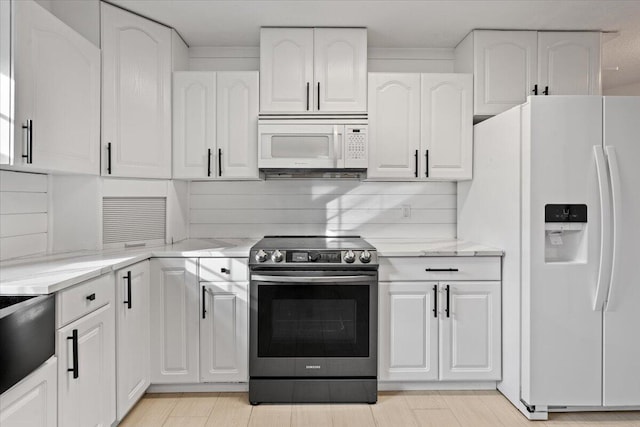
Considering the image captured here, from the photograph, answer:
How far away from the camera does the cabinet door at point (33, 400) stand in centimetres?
145

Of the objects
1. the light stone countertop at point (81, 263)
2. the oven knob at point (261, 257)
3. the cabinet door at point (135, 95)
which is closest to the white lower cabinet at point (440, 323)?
the oven knob at point (261, 257)

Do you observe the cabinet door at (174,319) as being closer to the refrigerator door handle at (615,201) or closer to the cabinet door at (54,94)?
the cabinet door at (54,94)

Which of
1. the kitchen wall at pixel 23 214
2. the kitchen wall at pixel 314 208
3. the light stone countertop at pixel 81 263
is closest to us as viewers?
the light stone countertop at pixel 81 263

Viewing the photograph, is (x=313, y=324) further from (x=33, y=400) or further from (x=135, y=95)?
(x=135, y=95)

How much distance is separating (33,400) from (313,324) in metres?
1.55

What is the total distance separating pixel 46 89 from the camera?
7.29ft

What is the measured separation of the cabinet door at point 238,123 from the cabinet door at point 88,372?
53.3 inches

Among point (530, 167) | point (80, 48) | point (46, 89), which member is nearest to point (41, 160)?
point (46, 89)

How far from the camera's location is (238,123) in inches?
129

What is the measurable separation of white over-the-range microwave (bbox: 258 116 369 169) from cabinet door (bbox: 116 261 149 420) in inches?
43.9

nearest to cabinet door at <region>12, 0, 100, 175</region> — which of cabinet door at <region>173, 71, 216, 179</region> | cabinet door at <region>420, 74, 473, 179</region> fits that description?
cabinet door at <region>173, 71, 216, 179</region>

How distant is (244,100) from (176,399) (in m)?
2.04

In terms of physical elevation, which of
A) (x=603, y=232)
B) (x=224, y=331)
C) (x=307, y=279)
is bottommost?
(x=224, y=331)

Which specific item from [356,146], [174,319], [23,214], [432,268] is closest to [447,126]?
[356,146]
